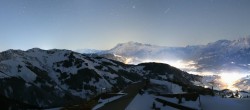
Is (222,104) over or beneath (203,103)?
over

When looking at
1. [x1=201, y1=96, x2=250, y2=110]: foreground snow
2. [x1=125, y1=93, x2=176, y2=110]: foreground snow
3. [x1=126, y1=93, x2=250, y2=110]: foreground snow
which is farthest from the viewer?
[x1=201, y1=96, x2=250, y2=110]: foreground snow

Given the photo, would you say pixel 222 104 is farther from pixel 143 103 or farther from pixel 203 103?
pixel 143 103

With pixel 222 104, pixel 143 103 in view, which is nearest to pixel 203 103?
pixel 222 104

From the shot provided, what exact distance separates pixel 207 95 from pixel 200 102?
14069mm

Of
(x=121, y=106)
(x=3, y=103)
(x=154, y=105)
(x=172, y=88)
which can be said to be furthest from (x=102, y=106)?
(x=3, y=103)

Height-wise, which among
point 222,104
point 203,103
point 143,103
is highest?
point 222,104

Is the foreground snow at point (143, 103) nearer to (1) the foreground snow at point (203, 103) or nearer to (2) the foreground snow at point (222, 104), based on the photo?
(1) the foreground snow at point (203, 103)

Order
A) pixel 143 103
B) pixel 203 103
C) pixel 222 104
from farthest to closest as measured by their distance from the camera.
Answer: pixel 222 104 → pixel 203 103 → pixel 143 103

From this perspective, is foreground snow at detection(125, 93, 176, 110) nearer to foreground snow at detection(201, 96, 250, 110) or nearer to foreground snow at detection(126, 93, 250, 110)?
foreground snow at detection(126, 93, 250, 110)

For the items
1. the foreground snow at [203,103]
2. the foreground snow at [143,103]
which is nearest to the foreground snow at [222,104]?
the foreground snow at [203,103]

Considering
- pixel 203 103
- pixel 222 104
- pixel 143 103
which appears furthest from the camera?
pixel 222 104

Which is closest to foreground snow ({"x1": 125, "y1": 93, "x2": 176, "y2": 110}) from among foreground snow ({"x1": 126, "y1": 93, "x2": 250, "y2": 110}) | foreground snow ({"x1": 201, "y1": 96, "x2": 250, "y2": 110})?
foreground snow ({"x1": 126, "y1": 93, "x2": 250, "y2": 110})

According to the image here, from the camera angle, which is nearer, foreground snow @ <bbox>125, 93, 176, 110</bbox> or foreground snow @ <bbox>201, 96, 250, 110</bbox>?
foreground snow @ <bbox>125, 93, 176, 110</bbox>

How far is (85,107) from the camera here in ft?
386
